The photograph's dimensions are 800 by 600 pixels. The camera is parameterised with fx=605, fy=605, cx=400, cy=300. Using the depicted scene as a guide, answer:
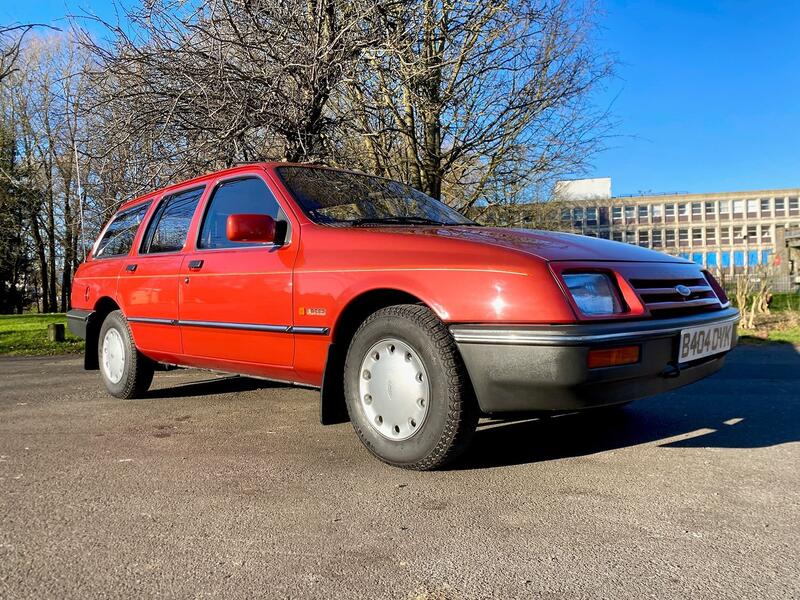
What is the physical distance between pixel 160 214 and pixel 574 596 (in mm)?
4229

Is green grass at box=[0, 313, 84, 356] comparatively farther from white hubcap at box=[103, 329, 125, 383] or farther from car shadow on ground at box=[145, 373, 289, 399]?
white hubcap at box=[103, 329, 125, 383]

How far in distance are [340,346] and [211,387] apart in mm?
2921

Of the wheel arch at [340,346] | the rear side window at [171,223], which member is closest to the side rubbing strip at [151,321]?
the rear side window at [171,223]

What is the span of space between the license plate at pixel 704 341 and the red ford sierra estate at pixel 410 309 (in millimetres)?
12

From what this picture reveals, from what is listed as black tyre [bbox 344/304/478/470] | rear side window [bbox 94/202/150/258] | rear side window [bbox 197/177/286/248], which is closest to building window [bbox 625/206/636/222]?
rear side window [bbox 94/202/150/258]

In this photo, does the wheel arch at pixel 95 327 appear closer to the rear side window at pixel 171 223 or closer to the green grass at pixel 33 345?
the rear side window at pixel 171 223

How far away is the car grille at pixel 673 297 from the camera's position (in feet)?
9.30

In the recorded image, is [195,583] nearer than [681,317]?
Yes

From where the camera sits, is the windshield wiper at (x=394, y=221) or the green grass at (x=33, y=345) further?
the green grass at (x=33, y=345)

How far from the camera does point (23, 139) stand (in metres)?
25.5

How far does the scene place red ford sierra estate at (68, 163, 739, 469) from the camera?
8.43 ft

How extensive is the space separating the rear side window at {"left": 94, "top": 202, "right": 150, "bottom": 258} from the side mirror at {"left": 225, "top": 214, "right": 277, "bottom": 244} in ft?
6.95

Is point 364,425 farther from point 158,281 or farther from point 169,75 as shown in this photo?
point 169,75

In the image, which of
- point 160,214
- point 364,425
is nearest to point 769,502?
point 364,425
